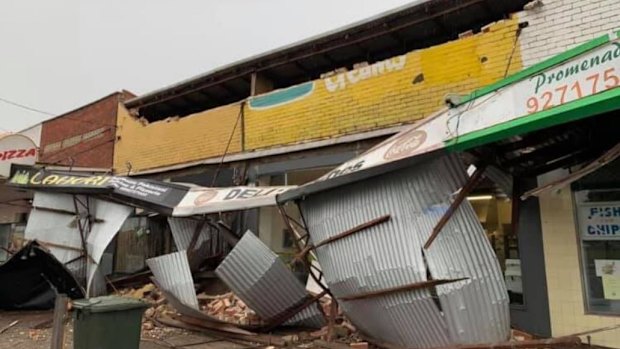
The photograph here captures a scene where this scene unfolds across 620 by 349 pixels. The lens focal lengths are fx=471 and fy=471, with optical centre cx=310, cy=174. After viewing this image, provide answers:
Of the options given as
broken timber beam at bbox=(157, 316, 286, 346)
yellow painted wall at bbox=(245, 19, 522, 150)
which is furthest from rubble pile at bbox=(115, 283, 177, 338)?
yellow painted wall at bbox=(245, 19, 522, 150)

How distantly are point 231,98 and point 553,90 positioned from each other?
11558 mm

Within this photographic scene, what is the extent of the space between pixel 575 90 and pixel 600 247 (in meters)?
3.47

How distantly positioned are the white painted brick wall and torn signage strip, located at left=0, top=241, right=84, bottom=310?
33.2ft

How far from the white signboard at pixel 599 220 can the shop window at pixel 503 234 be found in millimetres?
962

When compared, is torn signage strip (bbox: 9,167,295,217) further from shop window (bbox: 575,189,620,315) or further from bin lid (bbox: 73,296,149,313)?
shop window (bbox: 575,189,620,315)

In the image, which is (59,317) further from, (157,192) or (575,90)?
(575,90)

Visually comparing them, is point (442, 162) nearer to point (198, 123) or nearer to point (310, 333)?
point (310, 333)

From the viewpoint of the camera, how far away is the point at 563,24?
7.36 meters

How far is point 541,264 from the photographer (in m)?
6.98

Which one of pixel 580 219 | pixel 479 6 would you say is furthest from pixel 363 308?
pixel 479 6

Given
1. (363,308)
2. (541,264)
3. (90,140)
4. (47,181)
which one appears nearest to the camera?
(363,308)

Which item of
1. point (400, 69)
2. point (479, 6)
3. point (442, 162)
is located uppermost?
point (479, 6)

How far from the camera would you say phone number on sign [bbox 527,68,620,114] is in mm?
3852

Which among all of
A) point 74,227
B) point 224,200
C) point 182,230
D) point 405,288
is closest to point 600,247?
point 405,288
